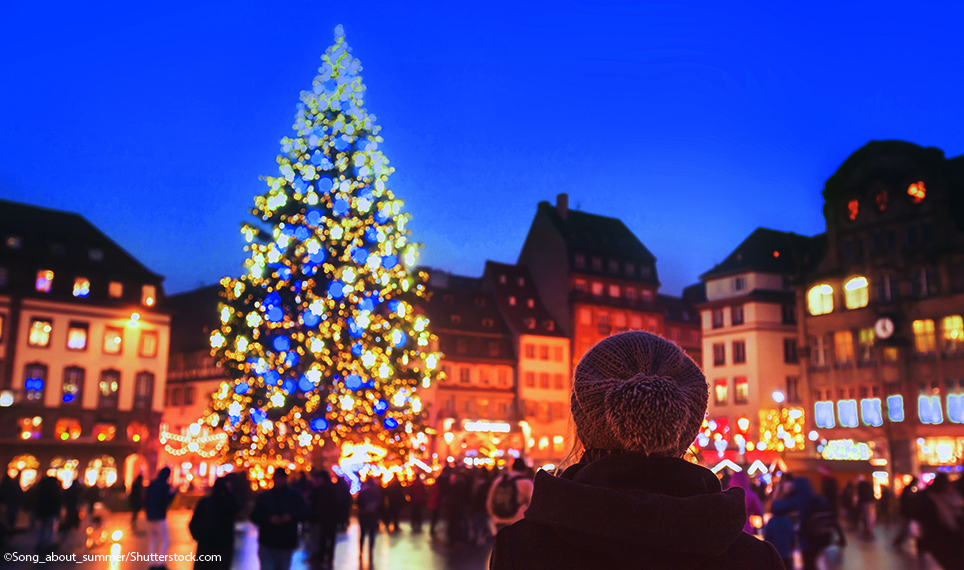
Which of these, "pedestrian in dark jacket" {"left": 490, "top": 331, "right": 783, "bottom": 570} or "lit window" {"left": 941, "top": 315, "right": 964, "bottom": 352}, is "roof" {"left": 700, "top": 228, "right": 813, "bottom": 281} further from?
"pedestrian in dark jacket" {"left": 490, "top": 331, "right": 783, "bottom": 570}

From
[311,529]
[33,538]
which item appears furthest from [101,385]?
[311,529]

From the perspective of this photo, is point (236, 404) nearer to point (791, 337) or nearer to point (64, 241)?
point (64, 241)

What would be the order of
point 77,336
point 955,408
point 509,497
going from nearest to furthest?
1. point 509,497
2. point 955,408
3. point 77,336

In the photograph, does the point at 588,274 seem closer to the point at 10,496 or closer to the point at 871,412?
the point at 871,412

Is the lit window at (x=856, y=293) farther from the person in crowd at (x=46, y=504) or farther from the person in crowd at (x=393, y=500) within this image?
the person in crowd at (x=46, y=504)

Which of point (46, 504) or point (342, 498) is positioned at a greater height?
point (342, 498)

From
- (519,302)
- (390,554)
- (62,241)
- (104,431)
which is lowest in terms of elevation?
(390,554)

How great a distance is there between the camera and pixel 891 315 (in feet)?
172

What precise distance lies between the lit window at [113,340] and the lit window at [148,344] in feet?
4.71

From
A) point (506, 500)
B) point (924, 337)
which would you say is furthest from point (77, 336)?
point (506, 500)

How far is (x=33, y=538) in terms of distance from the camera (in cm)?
2561

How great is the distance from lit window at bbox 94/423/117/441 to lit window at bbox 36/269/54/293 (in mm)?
8715

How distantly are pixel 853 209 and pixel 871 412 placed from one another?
1142cm

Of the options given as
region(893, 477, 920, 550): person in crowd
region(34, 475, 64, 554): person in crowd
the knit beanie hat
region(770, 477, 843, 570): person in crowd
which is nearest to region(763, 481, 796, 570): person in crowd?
region(770, 477, 843, 570): person in crowd
